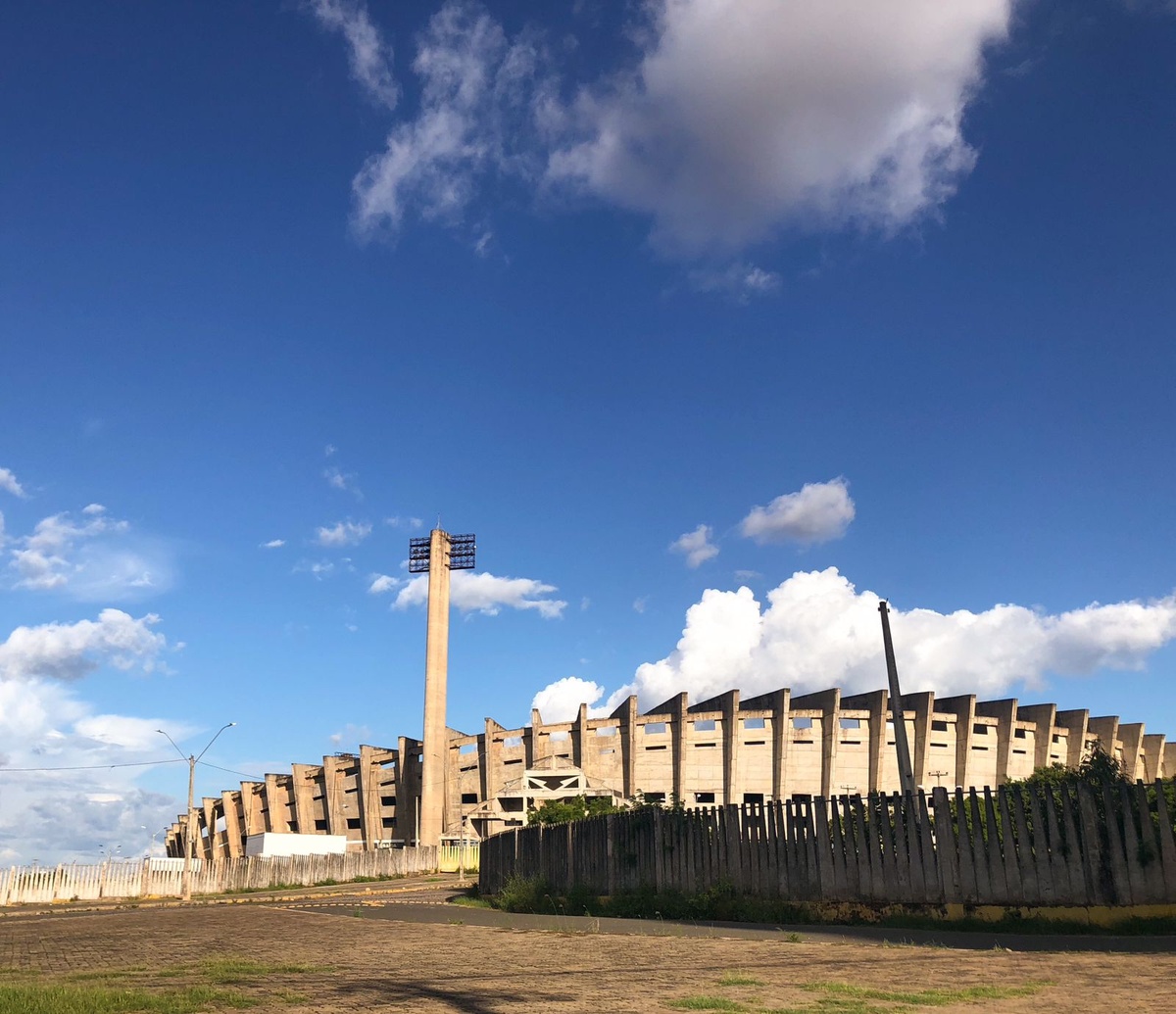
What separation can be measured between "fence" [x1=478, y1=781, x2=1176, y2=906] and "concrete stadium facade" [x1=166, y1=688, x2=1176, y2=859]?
51.3 m

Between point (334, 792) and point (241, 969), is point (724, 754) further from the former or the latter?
point (241, 969)

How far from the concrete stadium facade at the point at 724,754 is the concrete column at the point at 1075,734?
10 centimetres

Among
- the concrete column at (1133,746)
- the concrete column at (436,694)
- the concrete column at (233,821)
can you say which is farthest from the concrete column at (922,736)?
the concrete column at (233,821)

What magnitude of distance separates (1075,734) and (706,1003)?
85.5 meters

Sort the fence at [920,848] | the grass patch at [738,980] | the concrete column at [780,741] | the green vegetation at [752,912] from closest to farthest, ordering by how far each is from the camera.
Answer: the grass patch at [738,980]
the fence at [920,848]
the green vegetation at [752,912]
the concrete column at [780,741]

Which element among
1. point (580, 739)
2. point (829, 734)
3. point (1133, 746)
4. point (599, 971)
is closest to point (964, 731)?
point (829, 734)

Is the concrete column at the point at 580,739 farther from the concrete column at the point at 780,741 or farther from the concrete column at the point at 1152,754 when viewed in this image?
the concrete column at the point at 1152,754

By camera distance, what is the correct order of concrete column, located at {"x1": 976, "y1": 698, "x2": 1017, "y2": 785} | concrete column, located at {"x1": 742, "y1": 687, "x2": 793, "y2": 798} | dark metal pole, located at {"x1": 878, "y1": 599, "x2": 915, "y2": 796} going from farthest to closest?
concrete column, located at {"x1": 976, "y1": 698, "x2": 1017, "y2": 785}, concrete column, located at {"x1": 742, "y1": 687, "x2": 793, "y2": 798}, dark metal pole, located at {"x1": 878, "y1": 599, "x2": 915, "y2": 796}

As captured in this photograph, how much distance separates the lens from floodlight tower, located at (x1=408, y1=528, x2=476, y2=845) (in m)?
79.2

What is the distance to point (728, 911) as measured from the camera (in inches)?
684

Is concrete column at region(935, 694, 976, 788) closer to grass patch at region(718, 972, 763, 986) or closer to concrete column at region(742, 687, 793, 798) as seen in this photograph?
concrete column at region(742, 687, 793, 798)

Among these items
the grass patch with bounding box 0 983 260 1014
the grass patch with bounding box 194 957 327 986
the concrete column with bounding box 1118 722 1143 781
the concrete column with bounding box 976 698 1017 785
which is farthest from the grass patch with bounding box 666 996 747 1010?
the concrete column with bounding box 1118 722 1143 781

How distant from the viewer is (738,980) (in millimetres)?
9070

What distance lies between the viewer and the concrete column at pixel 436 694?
260 feet
